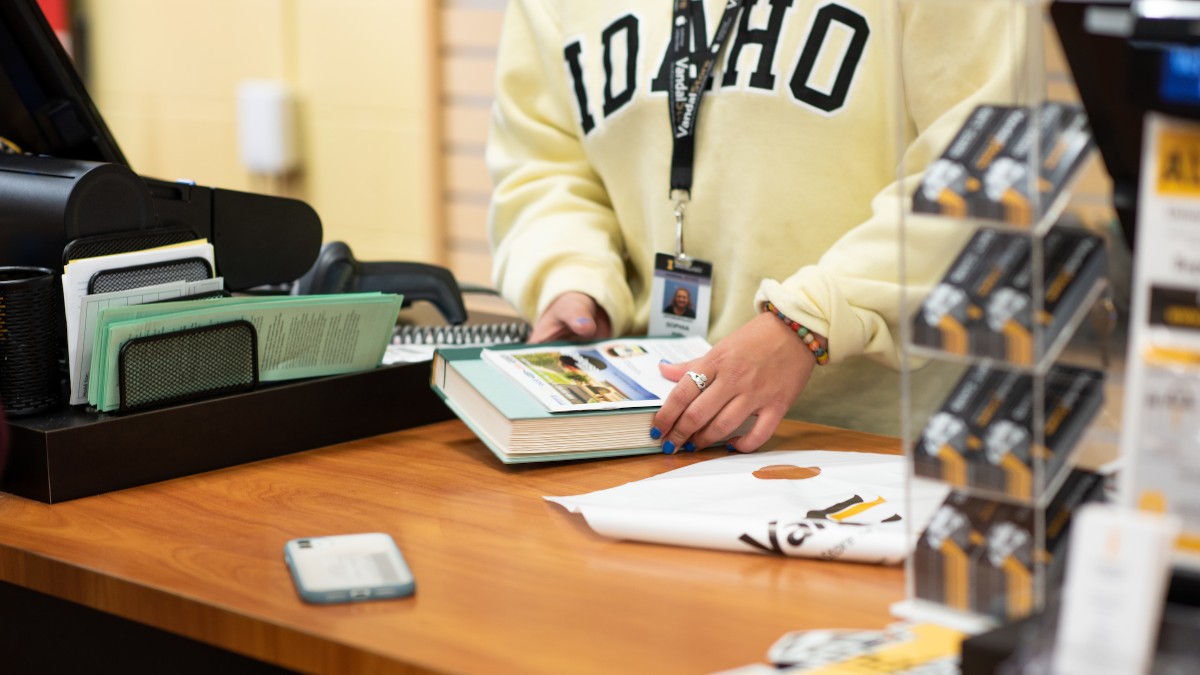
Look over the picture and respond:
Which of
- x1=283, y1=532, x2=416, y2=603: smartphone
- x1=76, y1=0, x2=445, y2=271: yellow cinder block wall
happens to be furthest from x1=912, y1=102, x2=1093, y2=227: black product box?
x1=76, y1=0, x2=445, y2=271: yellow cinder block wall

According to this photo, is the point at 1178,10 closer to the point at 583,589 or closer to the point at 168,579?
the point at 583,589

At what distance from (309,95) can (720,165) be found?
2.83 m

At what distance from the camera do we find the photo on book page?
146 centimetres

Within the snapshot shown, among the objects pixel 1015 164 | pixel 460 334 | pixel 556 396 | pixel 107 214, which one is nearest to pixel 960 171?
pixel 1015 164

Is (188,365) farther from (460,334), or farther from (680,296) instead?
(680,296)

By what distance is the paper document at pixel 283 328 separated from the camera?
133cm

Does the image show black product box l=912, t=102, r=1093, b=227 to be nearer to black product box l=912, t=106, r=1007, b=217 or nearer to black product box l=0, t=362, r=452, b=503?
black product box l=912, t=106, r=1007, b=217

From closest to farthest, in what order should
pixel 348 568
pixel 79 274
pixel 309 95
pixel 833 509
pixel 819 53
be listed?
pixel 348 568 < pixel 833 509 < pixel 79 274 < pixel 819 53 < pixel 309 95

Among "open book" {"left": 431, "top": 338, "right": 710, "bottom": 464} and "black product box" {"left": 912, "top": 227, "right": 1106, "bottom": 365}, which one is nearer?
"black product box" {"left": 912, "top": 227, "right": 1106, "bottom": 365}

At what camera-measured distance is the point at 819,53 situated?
5.52 feet

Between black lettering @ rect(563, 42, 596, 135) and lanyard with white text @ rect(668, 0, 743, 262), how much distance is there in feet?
0.54

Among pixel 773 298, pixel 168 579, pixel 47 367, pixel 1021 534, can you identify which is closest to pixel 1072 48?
pixel 1021 534

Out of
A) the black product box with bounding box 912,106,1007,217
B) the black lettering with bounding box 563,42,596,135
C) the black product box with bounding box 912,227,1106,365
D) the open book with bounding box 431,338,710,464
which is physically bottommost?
the open book with bounding box 431,338,710,464

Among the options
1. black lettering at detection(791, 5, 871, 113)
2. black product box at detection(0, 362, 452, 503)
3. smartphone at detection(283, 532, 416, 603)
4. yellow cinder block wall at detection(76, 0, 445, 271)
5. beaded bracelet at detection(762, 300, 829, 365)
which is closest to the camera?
smartphone at detection(283, 532, 416, 603)
